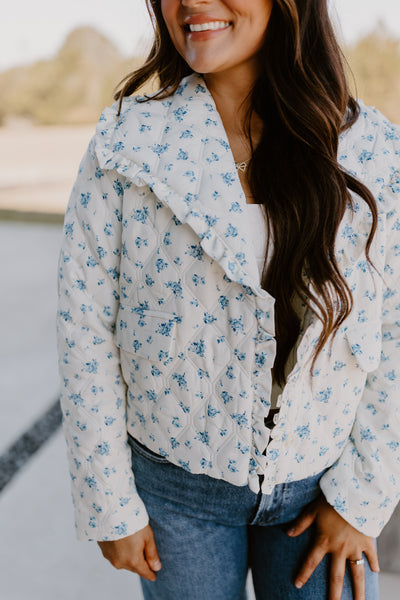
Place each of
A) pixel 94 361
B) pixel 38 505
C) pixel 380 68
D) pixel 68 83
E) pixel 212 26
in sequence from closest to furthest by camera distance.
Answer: pixel 212 26 → pixel 94 361 → pixel 38 505 → pixel 380 68 → pixel 68 83

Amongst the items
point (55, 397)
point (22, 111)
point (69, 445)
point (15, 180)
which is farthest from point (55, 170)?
point (69, 445)

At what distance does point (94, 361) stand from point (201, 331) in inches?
6.8

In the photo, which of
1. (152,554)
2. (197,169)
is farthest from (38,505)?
(197,169)

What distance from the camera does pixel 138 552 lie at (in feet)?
2.93

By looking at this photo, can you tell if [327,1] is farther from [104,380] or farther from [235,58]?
[104,380]

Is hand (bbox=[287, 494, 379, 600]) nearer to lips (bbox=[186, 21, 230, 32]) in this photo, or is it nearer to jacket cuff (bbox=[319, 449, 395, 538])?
jacket cuff (bbox=[319, 449, 395, 538])

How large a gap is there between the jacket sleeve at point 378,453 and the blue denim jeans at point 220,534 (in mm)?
51

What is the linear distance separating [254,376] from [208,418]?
0.32 feet

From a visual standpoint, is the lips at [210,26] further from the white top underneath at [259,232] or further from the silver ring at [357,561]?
the silver ring at [357,561]

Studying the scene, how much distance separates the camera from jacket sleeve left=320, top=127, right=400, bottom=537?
32.9 inches

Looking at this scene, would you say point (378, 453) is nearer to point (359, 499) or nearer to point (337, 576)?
point (359, 499)

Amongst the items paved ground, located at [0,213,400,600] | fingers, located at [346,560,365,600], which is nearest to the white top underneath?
fingers, located at [346,560,365,600]

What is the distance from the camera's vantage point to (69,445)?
88cm

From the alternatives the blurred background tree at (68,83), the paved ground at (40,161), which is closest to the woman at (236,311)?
the paved ground at (40,161)
